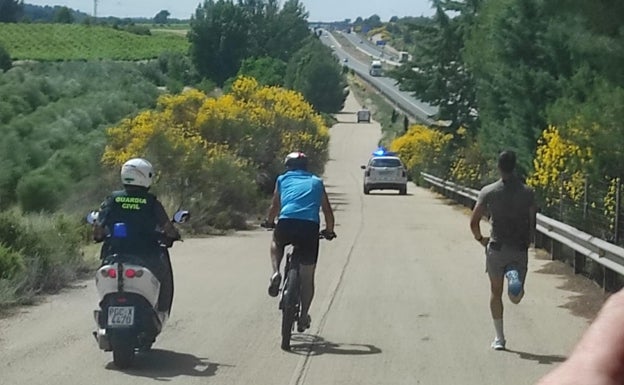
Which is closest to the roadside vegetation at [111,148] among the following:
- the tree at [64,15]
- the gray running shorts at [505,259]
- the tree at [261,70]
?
the tree at [261,70]

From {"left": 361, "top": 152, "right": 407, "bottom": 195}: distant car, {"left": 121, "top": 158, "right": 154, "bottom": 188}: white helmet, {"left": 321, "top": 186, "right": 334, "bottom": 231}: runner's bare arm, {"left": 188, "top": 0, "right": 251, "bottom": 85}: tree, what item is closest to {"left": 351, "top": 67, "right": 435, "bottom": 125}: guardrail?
{"left": 188, "top": 0, "right": 251, "bottom": 85}: tree

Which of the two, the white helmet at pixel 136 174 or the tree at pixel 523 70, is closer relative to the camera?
the white helmet at pixel 136 174

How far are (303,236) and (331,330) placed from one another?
165cm

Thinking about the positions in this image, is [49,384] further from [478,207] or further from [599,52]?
[599,52]

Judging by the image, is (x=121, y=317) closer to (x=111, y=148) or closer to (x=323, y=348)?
(x=323, y=348)

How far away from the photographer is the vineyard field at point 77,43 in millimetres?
111812

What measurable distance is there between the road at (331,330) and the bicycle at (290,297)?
0.67ft

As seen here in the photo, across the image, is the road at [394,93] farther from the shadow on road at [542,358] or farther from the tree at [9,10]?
the shadow on road at [542,358]

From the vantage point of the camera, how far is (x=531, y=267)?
1920cm

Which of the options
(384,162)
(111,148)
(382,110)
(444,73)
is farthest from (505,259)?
(382,110)

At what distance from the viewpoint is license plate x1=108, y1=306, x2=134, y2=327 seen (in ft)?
32.8

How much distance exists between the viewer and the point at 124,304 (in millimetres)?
10031

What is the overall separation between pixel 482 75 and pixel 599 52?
19.5 meters

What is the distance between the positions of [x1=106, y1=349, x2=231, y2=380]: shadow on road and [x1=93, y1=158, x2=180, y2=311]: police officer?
1.70ft
